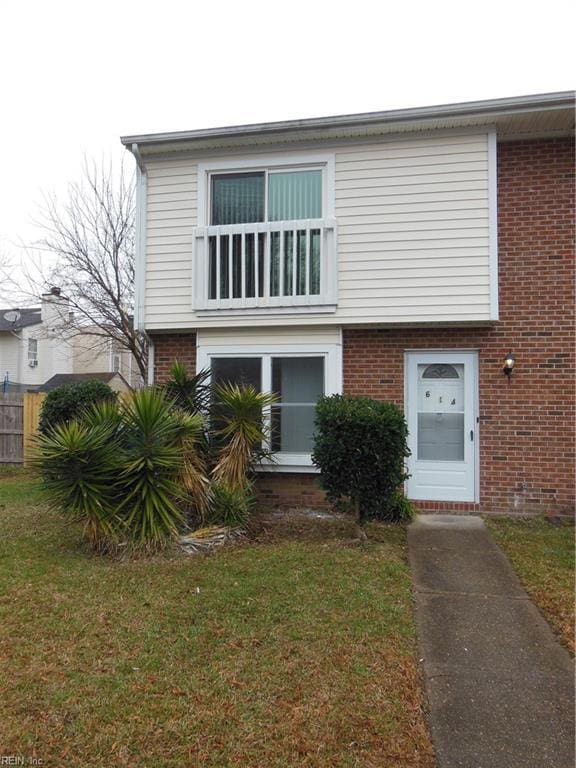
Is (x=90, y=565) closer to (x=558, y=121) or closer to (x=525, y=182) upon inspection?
(x=525, y=182)

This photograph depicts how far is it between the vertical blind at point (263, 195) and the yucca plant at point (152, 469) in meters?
3.26

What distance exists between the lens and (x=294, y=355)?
716 cm

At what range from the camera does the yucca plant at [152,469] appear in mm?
5031

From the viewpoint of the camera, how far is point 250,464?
6.37 meters

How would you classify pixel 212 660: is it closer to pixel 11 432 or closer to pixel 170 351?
pixel 170 351

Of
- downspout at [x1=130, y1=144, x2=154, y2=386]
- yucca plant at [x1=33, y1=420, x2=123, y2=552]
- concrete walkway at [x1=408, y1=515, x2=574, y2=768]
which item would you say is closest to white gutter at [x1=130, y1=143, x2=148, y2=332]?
downspout at [x1=130, y1=144, x2=154, y2=386]

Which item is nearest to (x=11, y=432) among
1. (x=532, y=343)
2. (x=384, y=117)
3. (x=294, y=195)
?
(x=294, y=195)

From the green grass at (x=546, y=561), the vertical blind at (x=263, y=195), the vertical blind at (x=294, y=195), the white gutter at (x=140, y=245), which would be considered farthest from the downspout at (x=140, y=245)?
the green grass at (x=546, y=561)

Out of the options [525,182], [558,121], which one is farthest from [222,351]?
[558,121]

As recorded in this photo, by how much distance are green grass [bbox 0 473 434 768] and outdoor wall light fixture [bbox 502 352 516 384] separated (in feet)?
10.5

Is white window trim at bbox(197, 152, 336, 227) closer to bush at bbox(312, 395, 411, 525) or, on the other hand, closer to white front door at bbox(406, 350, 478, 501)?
white front door at bbox(406, 350, 478, 501)

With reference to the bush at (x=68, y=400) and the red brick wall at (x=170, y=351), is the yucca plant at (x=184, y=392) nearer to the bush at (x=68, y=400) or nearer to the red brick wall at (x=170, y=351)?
the red brick wall at (x=170, y=351)

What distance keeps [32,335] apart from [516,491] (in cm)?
2367

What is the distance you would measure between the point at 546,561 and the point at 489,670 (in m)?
2.31
